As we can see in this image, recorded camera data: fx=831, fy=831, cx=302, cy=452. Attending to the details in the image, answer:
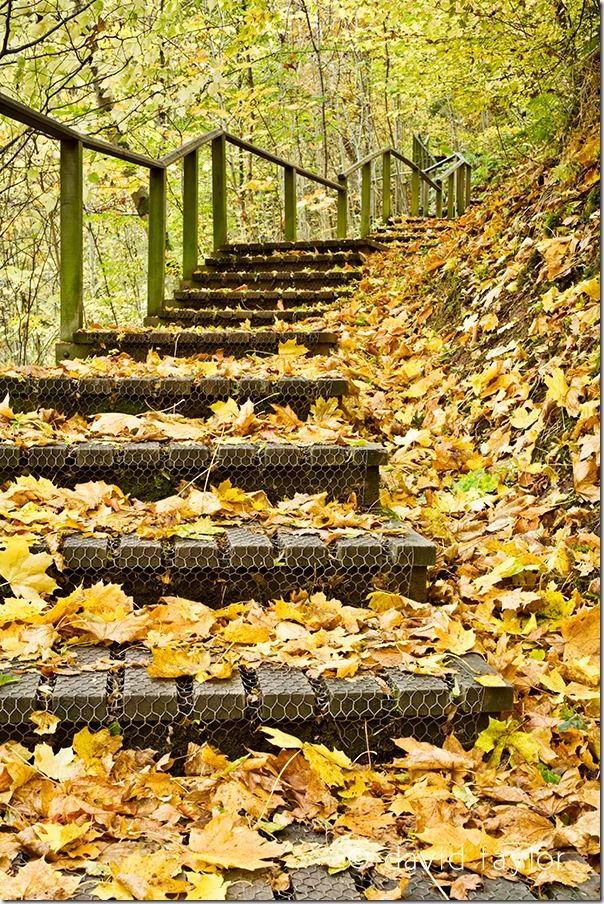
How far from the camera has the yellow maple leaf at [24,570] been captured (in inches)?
84.9

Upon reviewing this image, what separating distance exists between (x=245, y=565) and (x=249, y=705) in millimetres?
546

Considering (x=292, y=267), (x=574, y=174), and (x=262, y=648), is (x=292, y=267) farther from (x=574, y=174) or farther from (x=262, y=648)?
(x=262, y=648)

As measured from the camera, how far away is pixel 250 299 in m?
6.34

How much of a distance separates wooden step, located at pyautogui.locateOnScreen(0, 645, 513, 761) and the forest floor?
0.05 metres

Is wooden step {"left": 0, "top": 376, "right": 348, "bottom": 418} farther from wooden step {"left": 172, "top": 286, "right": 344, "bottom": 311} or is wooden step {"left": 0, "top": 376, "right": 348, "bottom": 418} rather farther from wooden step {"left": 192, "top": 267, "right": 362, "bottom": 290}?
wooden step {"left": 192, "top": 267, "right": 362, "bottom": 290}

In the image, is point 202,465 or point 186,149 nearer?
point 202,465

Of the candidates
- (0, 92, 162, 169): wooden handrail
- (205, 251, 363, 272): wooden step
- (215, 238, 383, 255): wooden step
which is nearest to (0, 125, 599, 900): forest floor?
(0, 92, 162, 169): wooden handrail

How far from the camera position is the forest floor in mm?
1492

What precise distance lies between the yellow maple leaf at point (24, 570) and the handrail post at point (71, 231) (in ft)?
7.84

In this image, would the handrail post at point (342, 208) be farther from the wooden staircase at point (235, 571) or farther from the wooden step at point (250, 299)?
the wooden staircase at point (235, 571)

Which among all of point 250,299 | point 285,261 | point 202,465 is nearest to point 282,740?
point 202,465

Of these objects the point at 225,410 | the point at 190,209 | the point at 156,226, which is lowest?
the point at 225,410

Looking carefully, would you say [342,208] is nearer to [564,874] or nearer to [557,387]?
[557,387]

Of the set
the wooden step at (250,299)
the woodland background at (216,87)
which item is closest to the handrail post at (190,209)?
the wooden step at (250,299)
